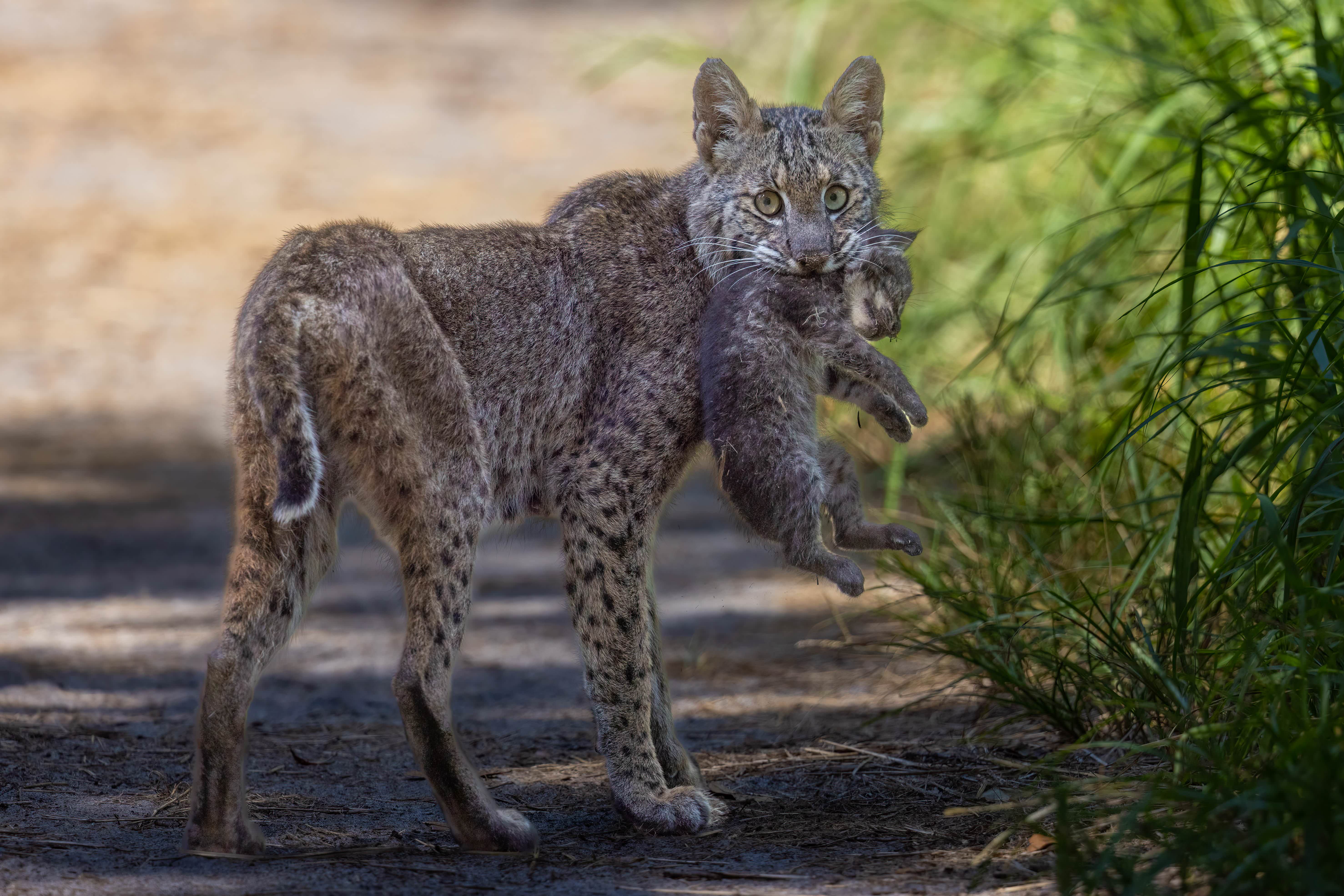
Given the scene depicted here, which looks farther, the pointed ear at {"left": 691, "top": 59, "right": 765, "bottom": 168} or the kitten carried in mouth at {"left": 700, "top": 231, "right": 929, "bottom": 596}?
the pointed ear at {"left": 691, "top": 59, "right": 765, "bottom": 168}

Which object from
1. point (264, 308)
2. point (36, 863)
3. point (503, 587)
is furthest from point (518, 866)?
point (503, 587)

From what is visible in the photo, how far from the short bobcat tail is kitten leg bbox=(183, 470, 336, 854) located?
10 centimetres

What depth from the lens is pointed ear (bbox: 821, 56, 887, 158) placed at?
474cm

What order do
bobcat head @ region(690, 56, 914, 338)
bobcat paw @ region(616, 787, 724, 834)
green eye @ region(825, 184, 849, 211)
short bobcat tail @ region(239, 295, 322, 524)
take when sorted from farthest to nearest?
green eye @ region(825, 184, 849, 211) → bobcat head @ region(690, 56, 914, 338) → bobcat paw @ region(616, 787, 724, 834) → short bobcat tail @ region(239, 295, 322, 524)

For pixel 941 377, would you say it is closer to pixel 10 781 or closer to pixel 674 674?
pixel 674 674

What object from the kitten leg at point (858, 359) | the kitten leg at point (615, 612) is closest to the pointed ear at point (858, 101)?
the kitten leg at point (858, 359)

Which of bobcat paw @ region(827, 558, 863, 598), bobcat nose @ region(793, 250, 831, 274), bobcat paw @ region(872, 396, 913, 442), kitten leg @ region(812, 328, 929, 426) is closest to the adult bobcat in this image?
bobcat nose @ region(793, 250, 831, 274)

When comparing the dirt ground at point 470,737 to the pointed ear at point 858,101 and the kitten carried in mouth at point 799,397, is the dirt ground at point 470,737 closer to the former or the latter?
the kitten carried in mouth at point 799,397

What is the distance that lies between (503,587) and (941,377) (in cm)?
266

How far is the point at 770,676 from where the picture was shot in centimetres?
588

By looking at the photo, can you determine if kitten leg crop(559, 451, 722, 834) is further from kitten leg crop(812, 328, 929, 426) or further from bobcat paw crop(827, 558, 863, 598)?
kitten leg crop(812, 328, 929, 426)

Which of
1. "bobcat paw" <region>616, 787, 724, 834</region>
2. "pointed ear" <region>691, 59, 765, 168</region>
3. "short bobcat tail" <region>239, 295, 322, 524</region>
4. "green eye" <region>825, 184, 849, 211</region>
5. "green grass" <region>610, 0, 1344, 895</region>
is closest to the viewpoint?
"green grass" <region>610, 0, 1344, 895</region>

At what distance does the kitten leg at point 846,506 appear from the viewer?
439cm

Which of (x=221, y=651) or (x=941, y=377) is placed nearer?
(x=221, y=651)
